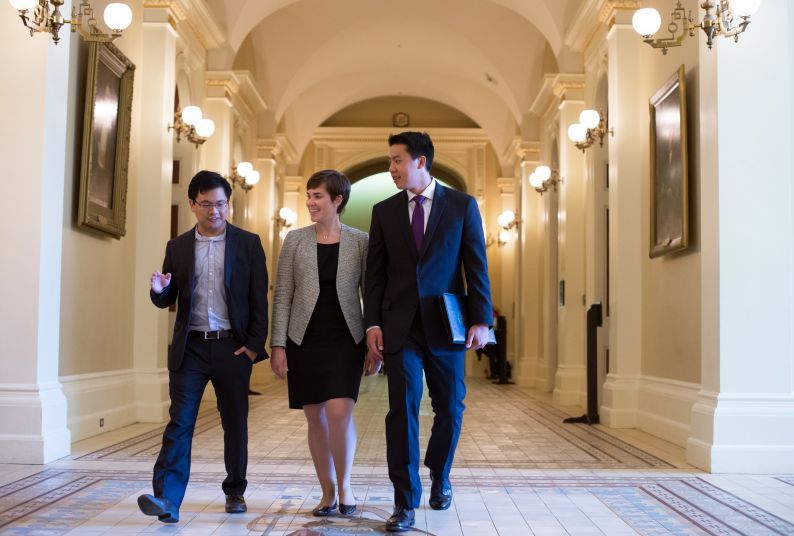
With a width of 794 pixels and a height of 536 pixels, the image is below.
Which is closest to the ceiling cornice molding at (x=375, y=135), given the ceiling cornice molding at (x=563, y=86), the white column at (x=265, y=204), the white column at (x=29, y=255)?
the white column at (x=265, y=204)

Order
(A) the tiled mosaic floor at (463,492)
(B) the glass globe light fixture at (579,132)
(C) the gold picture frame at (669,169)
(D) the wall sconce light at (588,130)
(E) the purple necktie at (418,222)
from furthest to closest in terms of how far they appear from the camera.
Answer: (B) the glass globe light fixture at (579,132), (D) the wall sconce light at (588,130), (C) the gold picture frame at (669,169), (E) the purple necktie at (418,222), (A) the tiled mosaic floor at (463,492)

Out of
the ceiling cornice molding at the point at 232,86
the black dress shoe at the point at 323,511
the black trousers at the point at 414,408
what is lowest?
the black dress shoe at the point at 323,511

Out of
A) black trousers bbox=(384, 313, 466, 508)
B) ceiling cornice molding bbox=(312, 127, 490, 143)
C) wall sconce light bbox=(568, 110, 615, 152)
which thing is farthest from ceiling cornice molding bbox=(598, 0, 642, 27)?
ceiling cornice molding bbox=(312, 127, 490, 143)

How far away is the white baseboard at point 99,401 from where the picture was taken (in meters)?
7.92

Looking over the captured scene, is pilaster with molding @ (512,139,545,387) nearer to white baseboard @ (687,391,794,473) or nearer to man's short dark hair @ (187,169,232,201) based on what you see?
white baseboard @ (687,391,794,473)

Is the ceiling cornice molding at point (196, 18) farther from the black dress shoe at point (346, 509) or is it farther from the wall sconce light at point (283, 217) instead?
the black dress shoe at point (346, 509)

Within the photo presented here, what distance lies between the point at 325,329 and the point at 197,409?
0.73m

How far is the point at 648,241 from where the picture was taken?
961 cm

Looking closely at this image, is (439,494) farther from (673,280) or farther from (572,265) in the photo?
(572,265)

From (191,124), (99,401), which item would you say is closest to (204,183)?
(99,401)

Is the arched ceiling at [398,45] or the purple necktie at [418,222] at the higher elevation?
the arched ceiling at [398,45]

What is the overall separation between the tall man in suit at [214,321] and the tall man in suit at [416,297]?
1.97ft

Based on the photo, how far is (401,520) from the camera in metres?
4.38

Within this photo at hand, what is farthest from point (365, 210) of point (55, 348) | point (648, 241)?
point (55, 348)
